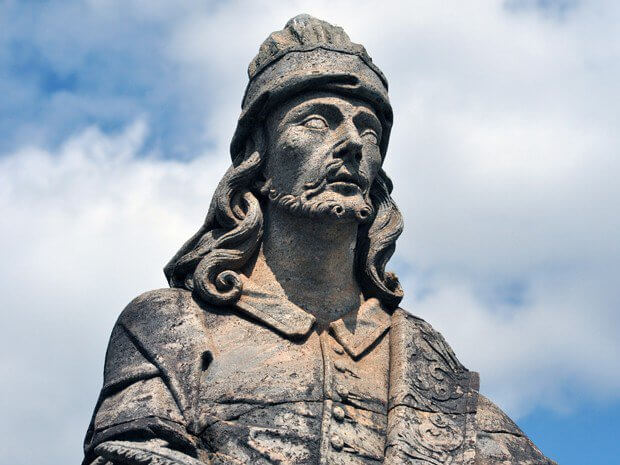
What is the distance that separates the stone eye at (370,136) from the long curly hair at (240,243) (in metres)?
0.44

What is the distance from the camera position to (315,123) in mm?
13836

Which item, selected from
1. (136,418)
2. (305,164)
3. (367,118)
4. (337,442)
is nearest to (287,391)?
(337,442)

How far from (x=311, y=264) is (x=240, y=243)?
593 mm

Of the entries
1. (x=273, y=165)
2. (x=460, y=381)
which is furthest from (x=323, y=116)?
(x=460, y=381)

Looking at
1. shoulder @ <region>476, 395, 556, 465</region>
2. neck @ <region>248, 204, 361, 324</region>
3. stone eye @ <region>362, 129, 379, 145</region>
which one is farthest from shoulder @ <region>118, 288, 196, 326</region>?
shoulder @ <region>476, 395, 556, 465</region>

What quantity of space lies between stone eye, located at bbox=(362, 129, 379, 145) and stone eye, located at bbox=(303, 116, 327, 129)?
359 millimetres

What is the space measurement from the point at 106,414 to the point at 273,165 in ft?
8.35

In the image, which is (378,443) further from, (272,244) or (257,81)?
(257,81)

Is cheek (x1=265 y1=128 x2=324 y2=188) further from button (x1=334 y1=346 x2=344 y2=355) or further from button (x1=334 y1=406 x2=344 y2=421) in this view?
button (x1=334 y1=406 x2=344 y2=421)

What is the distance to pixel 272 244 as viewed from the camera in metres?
13.8

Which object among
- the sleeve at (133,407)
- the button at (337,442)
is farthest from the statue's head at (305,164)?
the button at (337,442)

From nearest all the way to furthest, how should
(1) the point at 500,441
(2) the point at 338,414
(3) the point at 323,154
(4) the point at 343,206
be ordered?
(2) the point at 338,414, (1) the point at 500,441, (4) the point at 343,206, (3) the point at 323,154

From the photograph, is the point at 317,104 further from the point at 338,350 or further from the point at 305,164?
the point at 338,350

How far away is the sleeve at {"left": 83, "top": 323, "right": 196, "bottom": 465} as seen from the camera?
12312 mm
